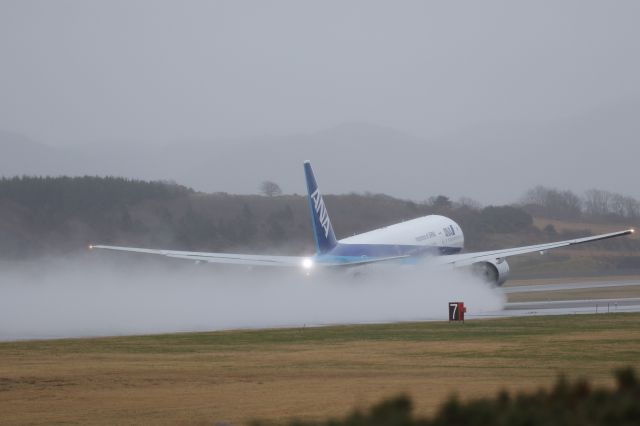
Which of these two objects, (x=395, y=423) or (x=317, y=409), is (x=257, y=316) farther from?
(x=395, y=423)

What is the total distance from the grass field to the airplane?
11.5 m

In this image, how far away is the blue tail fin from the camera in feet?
183

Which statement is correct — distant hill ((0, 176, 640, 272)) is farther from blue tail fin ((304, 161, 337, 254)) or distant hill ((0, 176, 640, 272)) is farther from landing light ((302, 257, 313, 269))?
blue tail fin ((304, 161, 337, 254))


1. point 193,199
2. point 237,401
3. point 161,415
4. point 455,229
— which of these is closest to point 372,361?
point 237,401

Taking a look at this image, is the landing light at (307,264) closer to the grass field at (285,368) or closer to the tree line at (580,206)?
the grass field at (285,368)

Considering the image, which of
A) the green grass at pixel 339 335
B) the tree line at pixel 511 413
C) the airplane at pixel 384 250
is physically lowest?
the tree line at pixel 511 413

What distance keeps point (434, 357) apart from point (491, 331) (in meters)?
9.81

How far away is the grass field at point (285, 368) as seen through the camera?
2327 centimetres

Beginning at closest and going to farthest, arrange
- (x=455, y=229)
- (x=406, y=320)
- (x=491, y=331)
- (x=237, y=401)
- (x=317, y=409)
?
(x=317, y=409)
(x=237, y=401)
(x=491, y=331)
(x=406, y=320)
(x=455, y=229)

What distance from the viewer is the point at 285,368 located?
100ft

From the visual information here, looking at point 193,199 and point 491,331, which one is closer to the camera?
point 491,331

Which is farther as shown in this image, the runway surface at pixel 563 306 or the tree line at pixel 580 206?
the tree line at pixel 580 206

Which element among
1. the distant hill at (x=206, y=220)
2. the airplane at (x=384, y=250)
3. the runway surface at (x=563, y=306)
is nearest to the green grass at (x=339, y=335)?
the runway surface at (x=563, y=306)

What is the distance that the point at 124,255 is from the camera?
90250 millimetres
